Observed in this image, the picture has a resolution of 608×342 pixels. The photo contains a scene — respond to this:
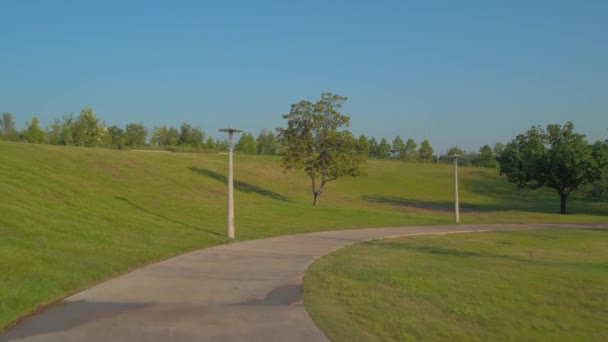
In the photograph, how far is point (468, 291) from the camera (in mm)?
11164

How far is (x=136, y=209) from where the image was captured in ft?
76.3

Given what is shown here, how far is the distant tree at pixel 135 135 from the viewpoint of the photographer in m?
92.7

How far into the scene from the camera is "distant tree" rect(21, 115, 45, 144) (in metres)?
68.1

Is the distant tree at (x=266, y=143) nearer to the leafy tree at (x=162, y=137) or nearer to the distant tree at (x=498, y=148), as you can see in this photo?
the leafy tree at (x=162, y=137)

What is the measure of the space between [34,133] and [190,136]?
37.8 metres

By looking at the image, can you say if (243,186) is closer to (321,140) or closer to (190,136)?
(321,140)

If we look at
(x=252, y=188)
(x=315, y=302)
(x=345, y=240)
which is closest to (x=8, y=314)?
(x=315, y=302)

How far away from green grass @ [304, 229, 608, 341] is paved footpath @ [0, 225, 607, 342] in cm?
60

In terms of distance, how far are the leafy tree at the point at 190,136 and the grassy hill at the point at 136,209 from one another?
40.6 metres

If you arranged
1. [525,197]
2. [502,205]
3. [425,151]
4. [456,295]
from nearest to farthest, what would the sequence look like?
[456,295], [502,205], [525,197], [425,151]

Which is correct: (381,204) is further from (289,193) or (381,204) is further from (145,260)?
(145,260)

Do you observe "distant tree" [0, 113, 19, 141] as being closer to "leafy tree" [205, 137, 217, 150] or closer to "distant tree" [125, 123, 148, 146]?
"distant tree" [125, 123, 148, 146]

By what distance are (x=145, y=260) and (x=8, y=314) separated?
5438 millimetres

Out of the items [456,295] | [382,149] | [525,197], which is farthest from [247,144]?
[456,295]
